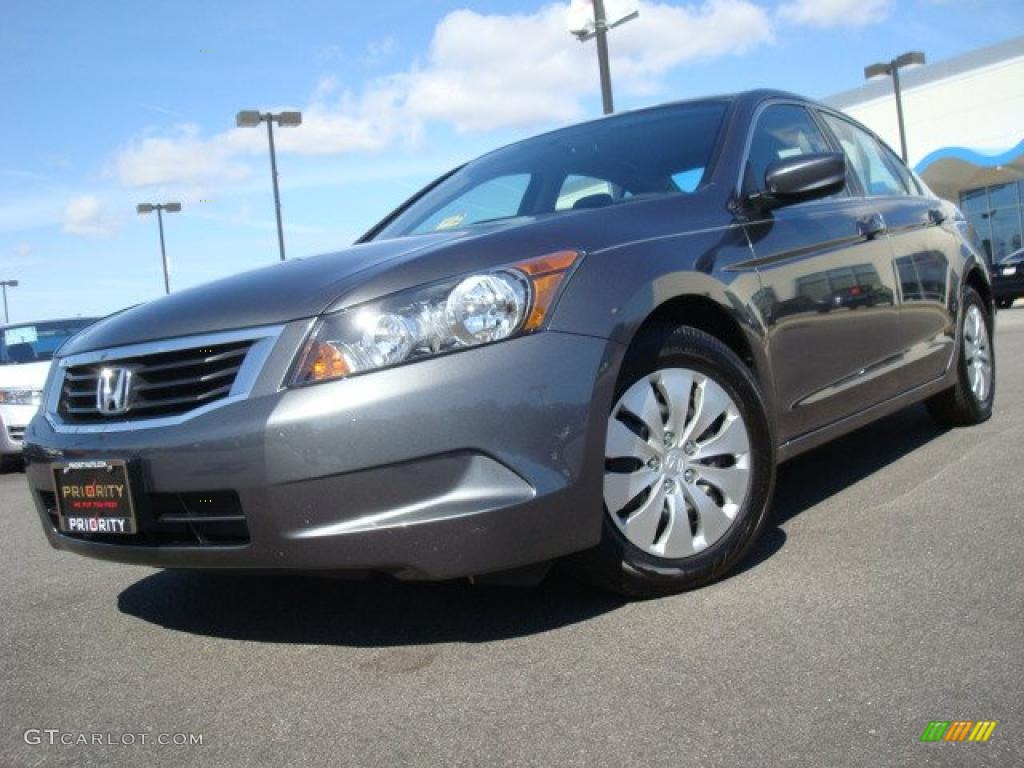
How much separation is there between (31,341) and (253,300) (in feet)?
26.3

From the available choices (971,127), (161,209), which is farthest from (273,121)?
(971,127)

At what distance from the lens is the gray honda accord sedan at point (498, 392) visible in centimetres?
249

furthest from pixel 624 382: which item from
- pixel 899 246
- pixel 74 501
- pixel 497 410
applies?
pixel 899 246

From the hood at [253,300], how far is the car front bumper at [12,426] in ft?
19.6

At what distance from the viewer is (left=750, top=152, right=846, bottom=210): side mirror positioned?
343 centimetres

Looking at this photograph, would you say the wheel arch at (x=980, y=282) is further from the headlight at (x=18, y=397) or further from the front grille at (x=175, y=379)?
the headlight at (x=18, y=397)

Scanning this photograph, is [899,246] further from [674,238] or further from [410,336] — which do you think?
[410,336]

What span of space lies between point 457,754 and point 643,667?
1.84 feet

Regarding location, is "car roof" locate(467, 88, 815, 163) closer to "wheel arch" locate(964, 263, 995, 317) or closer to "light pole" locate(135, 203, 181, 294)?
"wheel arch" locate(964, 263, 995, 317)

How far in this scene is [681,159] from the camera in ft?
11.9

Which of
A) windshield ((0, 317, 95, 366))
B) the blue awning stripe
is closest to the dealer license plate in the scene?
windshield ((0, 317, 95, 366))

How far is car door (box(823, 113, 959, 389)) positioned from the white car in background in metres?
6.05

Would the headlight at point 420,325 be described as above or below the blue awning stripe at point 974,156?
below

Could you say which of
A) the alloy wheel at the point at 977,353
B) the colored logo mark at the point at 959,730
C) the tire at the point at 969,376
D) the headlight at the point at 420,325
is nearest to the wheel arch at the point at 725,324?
the headlight at the point at 420,325
